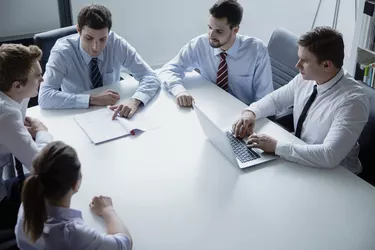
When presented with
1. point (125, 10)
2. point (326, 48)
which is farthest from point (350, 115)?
point (125, 10)

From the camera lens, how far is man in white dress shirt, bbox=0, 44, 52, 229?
1738mm

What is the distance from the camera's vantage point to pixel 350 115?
6.05 feet

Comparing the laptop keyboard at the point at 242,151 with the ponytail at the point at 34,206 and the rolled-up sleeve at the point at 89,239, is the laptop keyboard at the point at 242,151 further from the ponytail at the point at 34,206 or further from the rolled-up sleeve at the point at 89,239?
the ponytail at the point at 34,206

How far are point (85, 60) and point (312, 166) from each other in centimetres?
132

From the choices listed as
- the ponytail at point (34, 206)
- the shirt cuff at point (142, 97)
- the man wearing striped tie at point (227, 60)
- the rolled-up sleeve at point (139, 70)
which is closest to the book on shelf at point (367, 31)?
the man wearing striped tie at point (227, 60)

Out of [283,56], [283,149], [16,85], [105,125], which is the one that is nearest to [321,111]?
[283,149]

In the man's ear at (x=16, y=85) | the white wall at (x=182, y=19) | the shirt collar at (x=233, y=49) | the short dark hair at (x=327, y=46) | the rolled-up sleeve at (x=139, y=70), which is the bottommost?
the white wall at (x=182, y=19)

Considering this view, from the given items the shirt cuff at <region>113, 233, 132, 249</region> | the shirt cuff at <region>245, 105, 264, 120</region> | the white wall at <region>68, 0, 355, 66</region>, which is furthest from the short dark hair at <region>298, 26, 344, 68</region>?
the white wall at <region>68, 0, 355, 66</region>

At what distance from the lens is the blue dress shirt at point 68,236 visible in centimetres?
130

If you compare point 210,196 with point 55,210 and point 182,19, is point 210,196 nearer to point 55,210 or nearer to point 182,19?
point 55,210

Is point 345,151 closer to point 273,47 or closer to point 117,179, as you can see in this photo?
point 117,179

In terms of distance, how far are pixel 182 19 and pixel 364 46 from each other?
1.59 metres

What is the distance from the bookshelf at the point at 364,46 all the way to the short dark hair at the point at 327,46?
1374 millimetres

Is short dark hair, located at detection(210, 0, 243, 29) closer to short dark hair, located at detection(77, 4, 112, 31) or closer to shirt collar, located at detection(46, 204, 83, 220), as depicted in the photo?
short dark hair, located at detection(77, 4, 112, 31)
